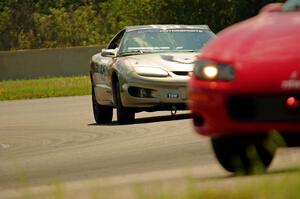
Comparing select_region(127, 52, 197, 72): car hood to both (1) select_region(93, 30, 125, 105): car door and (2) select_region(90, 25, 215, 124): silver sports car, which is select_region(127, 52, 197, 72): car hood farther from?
(1) select_region(93, 30, 125, 105): car door

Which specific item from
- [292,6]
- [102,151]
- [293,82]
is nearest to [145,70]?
[102,151]

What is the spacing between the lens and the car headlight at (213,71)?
27.4 ft

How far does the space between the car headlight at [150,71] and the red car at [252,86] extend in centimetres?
855

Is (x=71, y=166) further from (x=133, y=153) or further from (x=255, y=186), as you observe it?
(x=255, y=186)

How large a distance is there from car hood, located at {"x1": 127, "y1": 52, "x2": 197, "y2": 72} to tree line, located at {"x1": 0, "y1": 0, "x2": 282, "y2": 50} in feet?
116

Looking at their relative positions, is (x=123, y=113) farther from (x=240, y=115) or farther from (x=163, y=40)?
(x=240, y=115)

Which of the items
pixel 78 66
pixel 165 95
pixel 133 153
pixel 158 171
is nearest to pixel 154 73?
pixel 165 95

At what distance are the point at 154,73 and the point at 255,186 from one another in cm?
1052

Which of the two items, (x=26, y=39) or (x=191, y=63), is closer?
(x=191, y=63)

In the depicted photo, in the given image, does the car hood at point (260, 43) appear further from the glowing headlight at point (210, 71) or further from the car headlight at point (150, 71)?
the car headlight at point (150, 71)

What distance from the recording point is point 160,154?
40.8ft

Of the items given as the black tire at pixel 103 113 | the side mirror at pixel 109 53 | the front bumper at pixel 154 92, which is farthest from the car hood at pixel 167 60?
the black tire at pixel 103 113

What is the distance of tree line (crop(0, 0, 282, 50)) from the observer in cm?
5534

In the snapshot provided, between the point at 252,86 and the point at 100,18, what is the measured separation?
5384 centimetres
